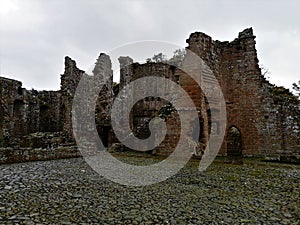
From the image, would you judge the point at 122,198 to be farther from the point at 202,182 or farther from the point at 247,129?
the point at 247,129

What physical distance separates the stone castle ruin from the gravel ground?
415 centimetres

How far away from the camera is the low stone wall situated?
8.80 m

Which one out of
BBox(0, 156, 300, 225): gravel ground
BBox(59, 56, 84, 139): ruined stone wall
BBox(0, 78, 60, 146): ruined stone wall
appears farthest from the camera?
BBox(0, 78, 60, 146): ruined stone wall

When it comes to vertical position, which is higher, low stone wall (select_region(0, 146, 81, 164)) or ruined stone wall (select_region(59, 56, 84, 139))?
ruined stone wall (select_region(59, 56, 84, 139))

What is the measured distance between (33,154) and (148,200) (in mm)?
6539

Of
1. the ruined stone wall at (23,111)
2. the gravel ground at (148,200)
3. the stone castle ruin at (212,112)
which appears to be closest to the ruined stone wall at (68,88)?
the stone castle ruin at (212,112)

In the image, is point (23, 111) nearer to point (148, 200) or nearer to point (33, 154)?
point (33, 154)

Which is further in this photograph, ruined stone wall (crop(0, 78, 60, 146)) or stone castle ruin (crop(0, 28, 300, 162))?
ruined stone wall (crop(0, 78, 60, 146))

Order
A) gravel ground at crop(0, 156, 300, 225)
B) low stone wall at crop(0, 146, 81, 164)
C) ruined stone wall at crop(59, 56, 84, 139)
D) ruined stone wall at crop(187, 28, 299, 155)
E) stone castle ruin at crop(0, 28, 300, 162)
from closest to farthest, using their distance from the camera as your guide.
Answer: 1. gravel ground at crop(0, 156, 300, 225)
2. low stone wall at crop(0, 146, 81, 164)
3. stone castle ruin at crop(0, 28, 300, 162)
4. ruined stone wall at crop(187, 28, 299, 155)
5. ruined stone wall at crop(59, 56, 84, 139)

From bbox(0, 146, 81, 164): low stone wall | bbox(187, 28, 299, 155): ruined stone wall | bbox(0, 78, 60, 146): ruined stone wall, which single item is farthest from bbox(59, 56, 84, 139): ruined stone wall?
bbox(187, 28, 299, 155): ruined stone wall

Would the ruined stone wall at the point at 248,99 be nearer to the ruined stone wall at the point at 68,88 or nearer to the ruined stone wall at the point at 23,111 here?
the ruined stone wall at the point at 68,88

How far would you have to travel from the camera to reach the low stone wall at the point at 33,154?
8.80 meters

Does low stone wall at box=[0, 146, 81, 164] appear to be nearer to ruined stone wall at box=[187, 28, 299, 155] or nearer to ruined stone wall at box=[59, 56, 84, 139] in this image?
ruined stone wall at box=[59, 56, 84, 139]

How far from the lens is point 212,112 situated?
12.5m
